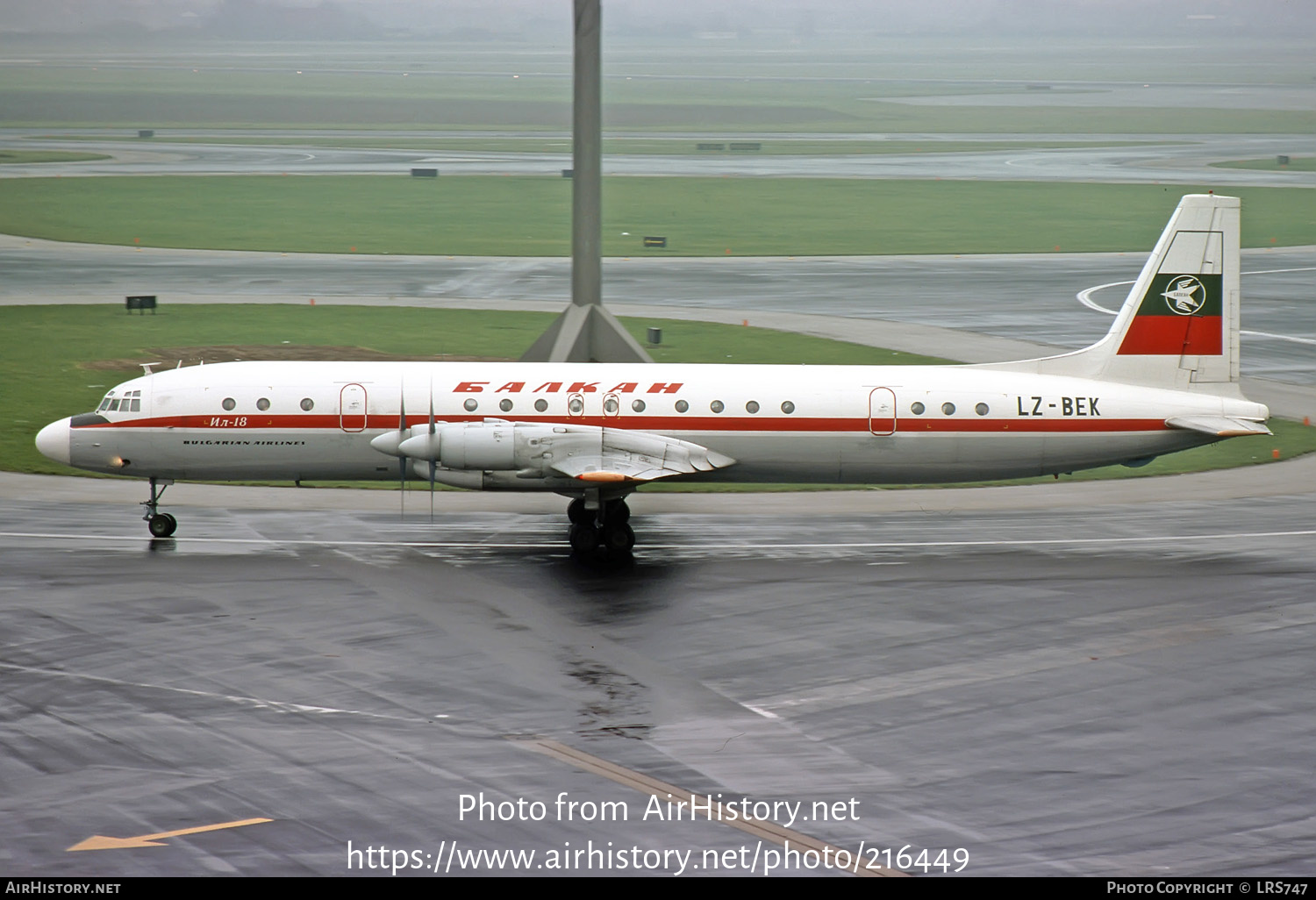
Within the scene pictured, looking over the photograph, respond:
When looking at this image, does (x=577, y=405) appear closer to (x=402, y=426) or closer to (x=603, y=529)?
(x=603, y=529)

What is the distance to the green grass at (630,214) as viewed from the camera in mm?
86125

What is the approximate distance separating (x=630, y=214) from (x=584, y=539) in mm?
71587

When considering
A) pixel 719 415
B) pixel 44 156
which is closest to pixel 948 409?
pixel 719 415

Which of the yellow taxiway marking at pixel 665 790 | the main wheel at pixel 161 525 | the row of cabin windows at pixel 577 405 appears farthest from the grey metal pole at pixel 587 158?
the yellow taxiway marking at pixel 665 790

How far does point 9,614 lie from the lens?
2609 cm

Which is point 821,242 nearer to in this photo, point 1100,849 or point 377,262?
point 377,262

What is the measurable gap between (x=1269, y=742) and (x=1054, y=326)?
135 feet

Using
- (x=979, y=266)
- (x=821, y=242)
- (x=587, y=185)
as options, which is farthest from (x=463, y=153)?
(x=587, y=185)

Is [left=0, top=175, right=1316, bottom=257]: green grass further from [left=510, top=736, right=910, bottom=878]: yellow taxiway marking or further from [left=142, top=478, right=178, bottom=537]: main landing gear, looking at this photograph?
[left=510, top=736, right=910, bottom=878]: yellow taxiway marking

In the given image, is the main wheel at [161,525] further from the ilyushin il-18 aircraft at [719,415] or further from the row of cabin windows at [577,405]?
the row of cabin windows at [577,405]

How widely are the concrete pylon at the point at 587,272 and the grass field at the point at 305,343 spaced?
34.4ft

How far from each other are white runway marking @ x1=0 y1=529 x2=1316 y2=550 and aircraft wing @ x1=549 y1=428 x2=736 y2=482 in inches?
76.2

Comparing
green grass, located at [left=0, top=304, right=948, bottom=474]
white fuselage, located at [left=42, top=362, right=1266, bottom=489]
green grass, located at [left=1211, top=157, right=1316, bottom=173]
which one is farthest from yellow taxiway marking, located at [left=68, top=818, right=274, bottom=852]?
green grass, located at [left=1211, top=157, right=1316, bottom=173]

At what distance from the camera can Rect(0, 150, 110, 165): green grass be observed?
429 feet
